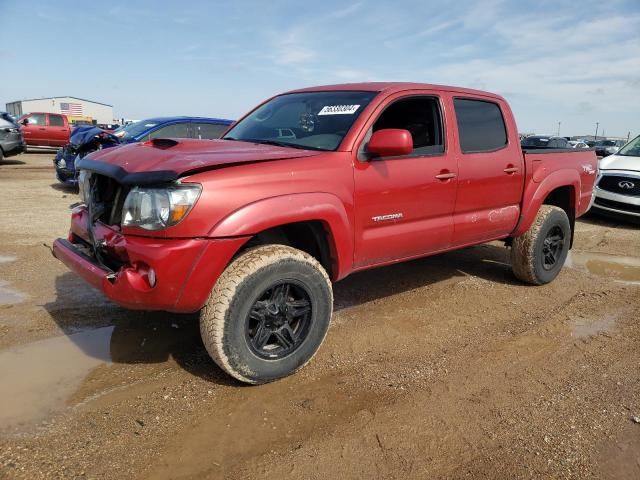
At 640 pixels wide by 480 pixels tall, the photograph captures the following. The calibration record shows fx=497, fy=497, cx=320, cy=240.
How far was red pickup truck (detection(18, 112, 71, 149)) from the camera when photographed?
61.4ft

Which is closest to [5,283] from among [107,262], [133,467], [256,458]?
[107,262]

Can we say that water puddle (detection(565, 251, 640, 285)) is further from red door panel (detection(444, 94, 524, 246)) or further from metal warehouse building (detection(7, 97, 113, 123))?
metal warehouse building (detection(7, 97, 113, 123))

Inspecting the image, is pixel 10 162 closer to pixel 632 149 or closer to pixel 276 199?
pixel 276 199

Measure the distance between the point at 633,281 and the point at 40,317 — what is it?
581 centimetres

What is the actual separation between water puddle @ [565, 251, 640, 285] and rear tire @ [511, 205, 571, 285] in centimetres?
86

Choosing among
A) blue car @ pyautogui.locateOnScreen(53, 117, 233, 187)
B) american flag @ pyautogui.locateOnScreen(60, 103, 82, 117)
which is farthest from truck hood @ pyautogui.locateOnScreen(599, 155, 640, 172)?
american flag @ pyautogui.locateOnScreen(60, 103, 82, 117)

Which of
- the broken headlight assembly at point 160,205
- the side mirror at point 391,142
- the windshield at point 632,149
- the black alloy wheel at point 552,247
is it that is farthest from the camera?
the windshield at point 632,149

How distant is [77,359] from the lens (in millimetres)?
3234

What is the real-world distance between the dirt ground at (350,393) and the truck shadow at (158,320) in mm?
17

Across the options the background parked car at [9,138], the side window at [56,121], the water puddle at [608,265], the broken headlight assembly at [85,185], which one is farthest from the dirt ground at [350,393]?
the side window at [56,121]

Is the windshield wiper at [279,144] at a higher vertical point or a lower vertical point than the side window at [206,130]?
lower

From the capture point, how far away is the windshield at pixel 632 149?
9.47m

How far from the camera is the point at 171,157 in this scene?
2.82 m

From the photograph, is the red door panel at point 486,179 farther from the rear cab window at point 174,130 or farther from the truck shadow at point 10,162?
the truck shadow at point 10,162
